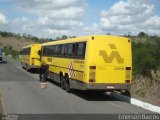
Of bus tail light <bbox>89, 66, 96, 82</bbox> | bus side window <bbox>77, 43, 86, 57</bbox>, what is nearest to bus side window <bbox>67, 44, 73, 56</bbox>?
bus side window <bbox>77, 43, 86, 57</bbox>

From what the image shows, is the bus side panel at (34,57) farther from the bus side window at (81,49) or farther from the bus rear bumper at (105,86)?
the bus rear bumper at (105,86)

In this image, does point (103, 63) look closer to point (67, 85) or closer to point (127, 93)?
point (127, 93)

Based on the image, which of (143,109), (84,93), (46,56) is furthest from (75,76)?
(46,56)

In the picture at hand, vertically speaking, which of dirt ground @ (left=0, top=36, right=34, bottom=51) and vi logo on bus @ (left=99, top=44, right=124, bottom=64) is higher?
dirt ground @ (left=0, top=36, right=34, bottom=51)

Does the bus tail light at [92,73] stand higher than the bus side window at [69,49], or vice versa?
the bus side window at [69,49]

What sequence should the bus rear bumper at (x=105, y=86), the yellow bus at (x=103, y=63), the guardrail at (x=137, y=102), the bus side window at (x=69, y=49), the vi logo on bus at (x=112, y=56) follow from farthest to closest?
the bus side window at (x=69, y=49) < the vi logo on bus at (x=112, y=56) < the yellow bus at (x=103, y=63) < the bus rear bumper at (x=105, y=86) < the guardrail at (x=137, y=102)

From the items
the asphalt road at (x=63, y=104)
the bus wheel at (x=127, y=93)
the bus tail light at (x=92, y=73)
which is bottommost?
the asphalt road at (x=63, y=104)

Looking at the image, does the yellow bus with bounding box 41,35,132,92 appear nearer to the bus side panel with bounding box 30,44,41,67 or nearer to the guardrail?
the guardrail

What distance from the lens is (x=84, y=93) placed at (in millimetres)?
21438

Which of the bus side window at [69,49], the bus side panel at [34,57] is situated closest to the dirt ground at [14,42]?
the bus side panel at [34,57]

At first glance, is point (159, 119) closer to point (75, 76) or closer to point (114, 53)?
point (114, 53)

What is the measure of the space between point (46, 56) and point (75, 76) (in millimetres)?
9886

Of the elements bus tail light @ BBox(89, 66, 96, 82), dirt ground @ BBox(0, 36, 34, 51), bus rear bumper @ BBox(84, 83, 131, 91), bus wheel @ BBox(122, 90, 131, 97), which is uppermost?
dirt ground @ BBox(0, 36, 34, 51)

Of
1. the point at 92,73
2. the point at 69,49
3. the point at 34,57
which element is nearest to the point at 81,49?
the point at 92,73
